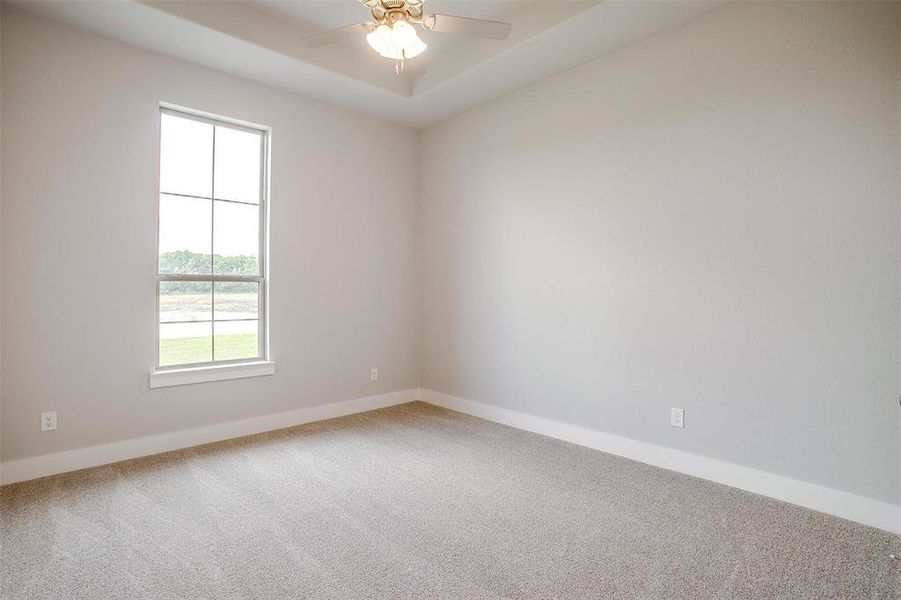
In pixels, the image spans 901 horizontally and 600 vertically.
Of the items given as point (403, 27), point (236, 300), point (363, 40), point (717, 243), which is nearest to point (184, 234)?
point (236, 300)

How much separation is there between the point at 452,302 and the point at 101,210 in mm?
2798

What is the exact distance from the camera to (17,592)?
173 cm

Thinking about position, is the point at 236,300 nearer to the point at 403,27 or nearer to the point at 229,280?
the point at 229,280

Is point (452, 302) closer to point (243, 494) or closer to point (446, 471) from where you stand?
point (446, 471)

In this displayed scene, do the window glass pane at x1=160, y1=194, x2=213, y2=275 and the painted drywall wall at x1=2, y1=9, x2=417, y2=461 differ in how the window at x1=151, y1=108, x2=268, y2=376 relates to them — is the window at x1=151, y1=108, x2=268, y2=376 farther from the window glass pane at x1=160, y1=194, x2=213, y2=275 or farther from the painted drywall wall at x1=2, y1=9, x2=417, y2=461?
the painted drywall wall at x1=2, y1=9, x2=417, y2=461

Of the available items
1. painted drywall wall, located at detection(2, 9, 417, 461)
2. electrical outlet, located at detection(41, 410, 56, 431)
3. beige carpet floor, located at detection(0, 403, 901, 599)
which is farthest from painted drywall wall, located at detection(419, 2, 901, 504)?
electrical outlet, located at detection(41, 410, 56, 431)

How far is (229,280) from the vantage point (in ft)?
11.9

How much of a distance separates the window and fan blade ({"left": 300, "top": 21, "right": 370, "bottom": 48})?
168cm

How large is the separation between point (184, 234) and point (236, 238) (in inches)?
14.6

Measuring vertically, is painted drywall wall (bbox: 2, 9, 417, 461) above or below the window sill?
above

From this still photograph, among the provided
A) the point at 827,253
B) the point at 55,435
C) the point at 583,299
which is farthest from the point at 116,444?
the point at 827,253

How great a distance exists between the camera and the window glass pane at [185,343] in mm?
3354

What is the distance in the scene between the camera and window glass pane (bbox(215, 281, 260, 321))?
360cm

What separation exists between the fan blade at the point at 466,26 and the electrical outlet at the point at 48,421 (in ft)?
10.3
